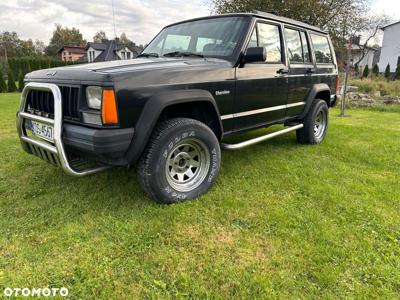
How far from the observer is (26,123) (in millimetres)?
3053

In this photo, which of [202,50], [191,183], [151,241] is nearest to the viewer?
[151,241]

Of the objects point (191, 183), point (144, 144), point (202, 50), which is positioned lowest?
point (191, 183)

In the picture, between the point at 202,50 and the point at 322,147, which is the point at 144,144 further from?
the point at 322,147

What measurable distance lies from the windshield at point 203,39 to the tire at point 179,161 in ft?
3.52

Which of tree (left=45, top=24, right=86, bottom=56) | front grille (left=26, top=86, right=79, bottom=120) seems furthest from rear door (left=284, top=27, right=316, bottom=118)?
tree (left=45, top=24, right=86, bottom=56)

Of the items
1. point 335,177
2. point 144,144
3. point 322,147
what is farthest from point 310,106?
point 144,144

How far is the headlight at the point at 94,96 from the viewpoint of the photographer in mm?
2440

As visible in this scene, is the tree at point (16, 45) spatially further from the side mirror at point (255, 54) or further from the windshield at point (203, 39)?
the side mirror at point (255, 54)

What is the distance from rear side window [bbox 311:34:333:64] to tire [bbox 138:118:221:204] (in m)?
3.09

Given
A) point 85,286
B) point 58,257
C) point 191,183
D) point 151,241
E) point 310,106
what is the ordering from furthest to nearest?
point 310,106 < point 191,183 < point 151,241 < point 58,257 < point 85,286

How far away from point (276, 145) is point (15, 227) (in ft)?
13.3

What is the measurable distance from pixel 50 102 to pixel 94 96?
0.64 metres

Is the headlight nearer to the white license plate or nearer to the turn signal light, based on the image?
the turn signal light

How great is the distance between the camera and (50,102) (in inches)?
111
